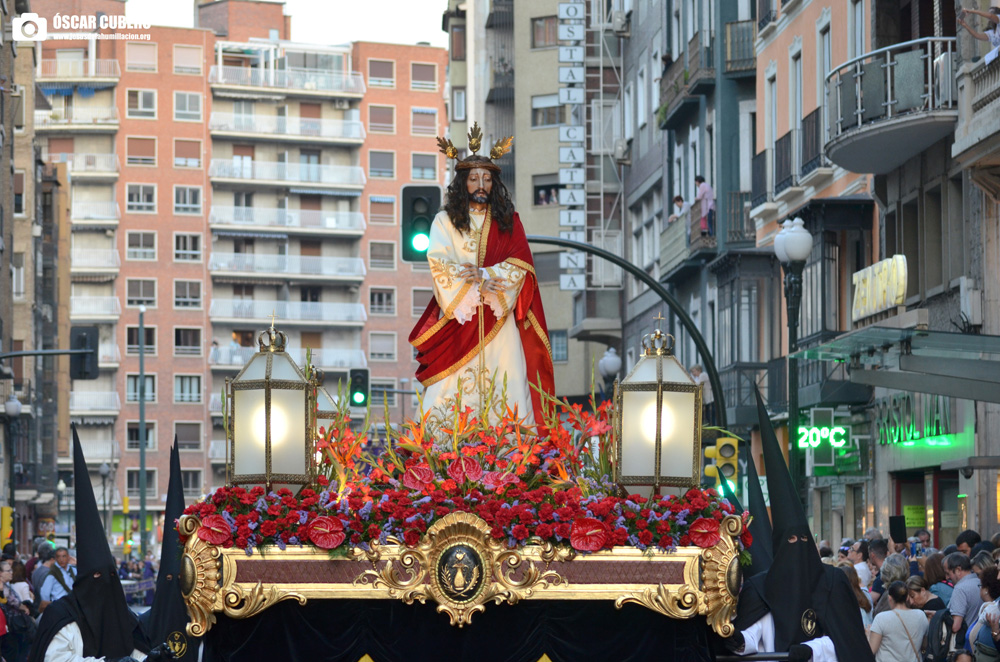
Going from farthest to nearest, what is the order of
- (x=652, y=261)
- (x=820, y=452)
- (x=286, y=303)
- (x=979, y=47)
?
(x=286, y=303) < (x=652, y=261) < (x=820, y=452) < (x=979, y=47)

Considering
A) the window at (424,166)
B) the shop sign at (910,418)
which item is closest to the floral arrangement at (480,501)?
the shop sign at (910,418)

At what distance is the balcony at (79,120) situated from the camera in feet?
323

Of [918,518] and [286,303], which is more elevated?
[286,303]

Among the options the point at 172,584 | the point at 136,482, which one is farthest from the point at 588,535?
the point at 136,482

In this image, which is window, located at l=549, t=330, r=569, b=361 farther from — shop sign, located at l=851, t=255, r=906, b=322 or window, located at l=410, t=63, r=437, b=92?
window, located at l=410, t=63, r=437, b=92

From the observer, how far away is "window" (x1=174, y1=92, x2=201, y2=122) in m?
99.3

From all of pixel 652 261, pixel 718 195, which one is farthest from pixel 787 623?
pixel 652 261

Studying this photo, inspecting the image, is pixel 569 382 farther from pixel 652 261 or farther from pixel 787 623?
pixel 787 623

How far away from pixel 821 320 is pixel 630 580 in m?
24.5

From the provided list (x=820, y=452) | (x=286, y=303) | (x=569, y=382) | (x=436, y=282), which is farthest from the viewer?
(x=286, y=303)

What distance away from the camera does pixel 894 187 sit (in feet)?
94.5

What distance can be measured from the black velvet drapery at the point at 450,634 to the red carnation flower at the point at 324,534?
0.33m

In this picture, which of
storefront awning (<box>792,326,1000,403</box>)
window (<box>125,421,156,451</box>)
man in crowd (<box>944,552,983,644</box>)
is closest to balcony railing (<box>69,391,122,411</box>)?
window (<box>125,421,156,451</box>)

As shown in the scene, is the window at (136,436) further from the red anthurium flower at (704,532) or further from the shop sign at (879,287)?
the red anthurium flower at (704,532)
